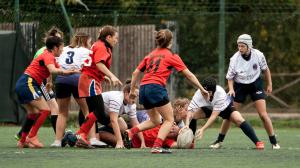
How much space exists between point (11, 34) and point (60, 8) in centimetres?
194

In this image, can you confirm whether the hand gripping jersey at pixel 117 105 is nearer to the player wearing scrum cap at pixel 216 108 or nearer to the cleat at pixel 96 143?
the cleat at pixel 96 143

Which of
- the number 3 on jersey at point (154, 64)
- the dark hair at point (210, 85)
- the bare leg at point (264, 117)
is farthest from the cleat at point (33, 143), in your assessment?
the bare leg at point (264, 117)

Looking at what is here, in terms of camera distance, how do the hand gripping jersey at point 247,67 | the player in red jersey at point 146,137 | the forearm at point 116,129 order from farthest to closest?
the hand gripping jersey at point 247,67, the player in red jersey at point 146,137, the forearm at point 116,129

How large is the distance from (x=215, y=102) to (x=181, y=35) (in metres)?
8.40

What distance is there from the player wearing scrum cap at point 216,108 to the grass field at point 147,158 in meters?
0.29

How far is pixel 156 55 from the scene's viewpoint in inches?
513

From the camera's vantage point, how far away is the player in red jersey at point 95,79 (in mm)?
13641

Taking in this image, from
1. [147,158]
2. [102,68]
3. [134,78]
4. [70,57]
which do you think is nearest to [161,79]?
[134,78]

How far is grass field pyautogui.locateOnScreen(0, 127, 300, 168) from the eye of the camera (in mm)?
10930

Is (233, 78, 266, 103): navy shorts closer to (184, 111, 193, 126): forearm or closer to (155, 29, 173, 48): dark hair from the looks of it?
(184, 111, 193, 126): forearm

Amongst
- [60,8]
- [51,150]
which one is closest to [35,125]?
[51,150]

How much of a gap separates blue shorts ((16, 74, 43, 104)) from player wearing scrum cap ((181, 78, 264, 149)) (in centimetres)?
224

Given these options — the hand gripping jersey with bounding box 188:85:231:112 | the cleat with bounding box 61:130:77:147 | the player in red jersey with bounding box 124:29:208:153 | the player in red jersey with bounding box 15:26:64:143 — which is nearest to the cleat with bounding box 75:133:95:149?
the cleat with bounding box 61:130:77:147

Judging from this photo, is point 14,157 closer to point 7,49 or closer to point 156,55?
point 156,55
